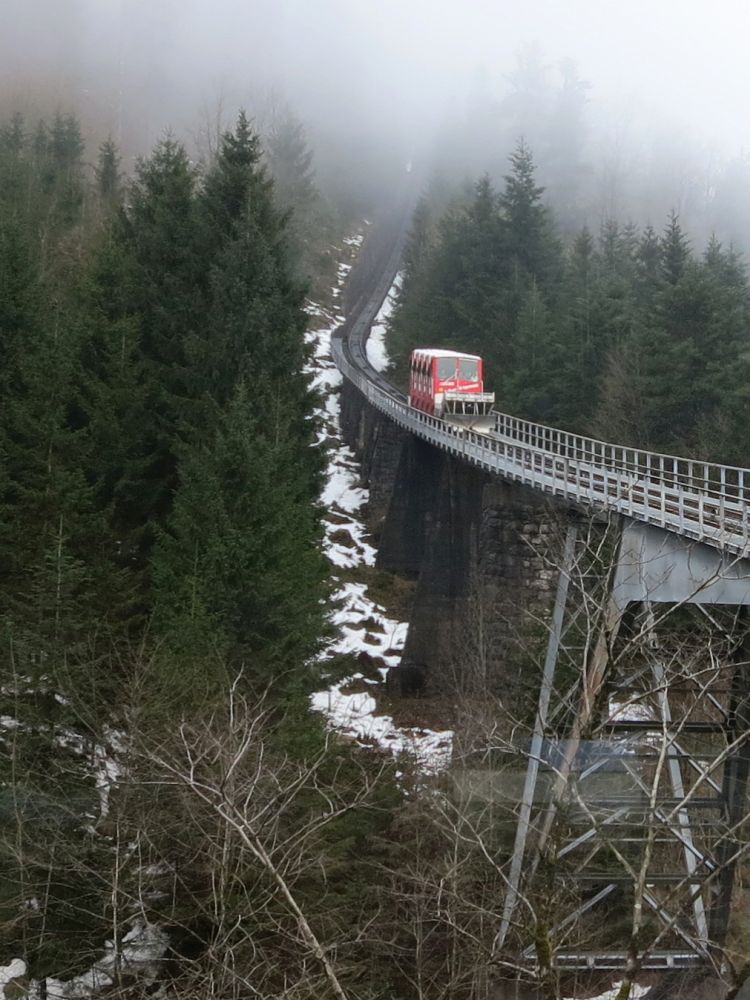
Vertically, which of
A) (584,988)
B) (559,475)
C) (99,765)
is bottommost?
(584,988)

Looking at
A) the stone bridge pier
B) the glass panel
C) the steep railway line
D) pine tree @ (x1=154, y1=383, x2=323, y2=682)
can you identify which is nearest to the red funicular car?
the glass panel

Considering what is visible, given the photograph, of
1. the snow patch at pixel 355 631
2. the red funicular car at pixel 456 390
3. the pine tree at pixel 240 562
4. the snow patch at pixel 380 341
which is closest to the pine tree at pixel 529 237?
→ the snow patch at pixel 380 341

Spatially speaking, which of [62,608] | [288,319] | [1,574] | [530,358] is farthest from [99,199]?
[62,608]

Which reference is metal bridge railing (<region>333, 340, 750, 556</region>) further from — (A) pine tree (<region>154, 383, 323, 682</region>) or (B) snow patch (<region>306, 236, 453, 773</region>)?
(A) pine tree (<region>154, 383, 323, 682</region>)

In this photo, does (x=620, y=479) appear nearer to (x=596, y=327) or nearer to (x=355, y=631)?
(x=355, y=631)

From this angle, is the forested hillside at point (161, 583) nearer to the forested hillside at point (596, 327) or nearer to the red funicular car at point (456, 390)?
the red funicular car at point (456, 390)

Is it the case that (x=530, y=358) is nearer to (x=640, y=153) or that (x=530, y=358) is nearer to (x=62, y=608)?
(x=62, y=608)

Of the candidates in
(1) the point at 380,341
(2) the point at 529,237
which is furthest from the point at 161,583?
(1) the point at 380,341
